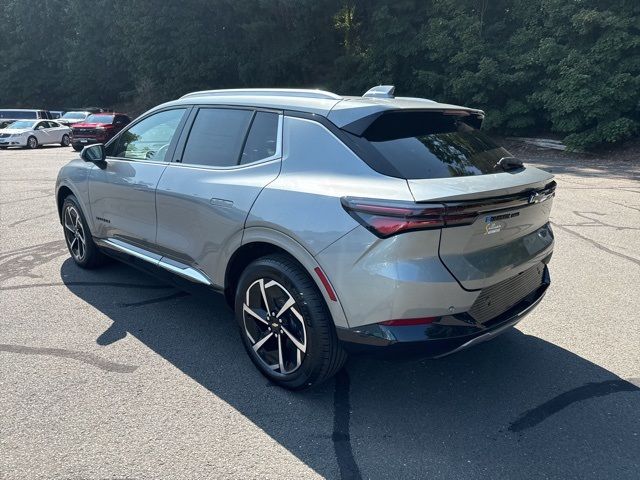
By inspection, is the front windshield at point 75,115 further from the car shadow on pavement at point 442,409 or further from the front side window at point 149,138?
the car shadow on pavement at point 442,409

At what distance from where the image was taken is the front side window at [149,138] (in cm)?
418

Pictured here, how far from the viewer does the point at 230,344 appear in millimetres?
3832

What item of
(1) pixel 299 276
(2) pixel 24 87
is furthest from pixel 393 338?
(2) pixel 24 87

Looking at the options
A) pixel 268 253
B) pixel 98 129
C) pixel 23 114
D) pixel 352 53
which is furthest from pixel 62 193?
pixel 23 114

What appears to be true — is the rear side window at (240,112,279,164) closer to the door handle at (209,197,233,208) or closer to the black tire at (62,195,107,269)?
the door handle at (209,197,233,208)

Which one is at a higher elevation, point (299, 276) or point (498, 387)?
point (299, 276)

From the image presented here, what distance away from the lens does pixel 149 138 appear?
4434 millimetres

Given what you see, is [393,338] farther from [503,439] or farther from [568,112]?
[568,112]

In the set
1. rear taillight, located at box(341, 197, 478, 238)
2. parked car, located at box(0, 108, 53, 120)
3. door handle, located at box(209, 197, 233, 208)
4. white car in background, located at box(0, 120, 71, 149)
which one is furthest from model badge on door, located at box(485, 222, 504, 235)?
parked car, located at box(0, 108, 53, 120)

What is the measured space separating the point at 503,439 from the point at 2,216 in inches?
329

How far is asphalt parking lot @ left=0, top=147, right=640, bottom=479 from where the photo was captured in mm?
2553

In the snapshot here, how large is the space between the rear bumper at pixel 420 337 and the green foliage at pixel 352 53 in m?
18.0

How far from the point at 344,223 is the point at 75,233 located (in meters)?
3.86

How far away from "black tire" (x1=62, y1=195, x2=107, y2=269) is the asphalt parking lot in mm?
Result: 446
